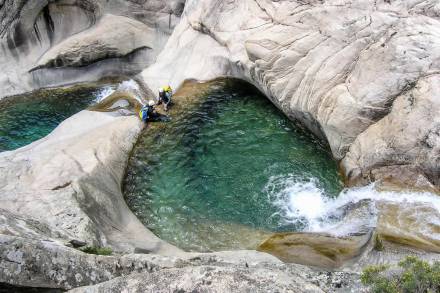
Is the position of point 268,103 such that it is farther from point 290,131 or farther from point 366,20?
point 366,20

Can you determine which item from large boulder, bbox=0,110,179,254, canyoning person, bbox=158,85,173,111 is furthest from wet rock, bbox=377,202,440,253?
canyoning person, bbox=158,85,173,111

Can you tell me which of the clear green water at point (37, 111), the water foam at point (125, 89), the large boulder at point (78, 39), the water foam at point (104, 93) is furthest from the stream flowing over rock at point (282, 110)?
the water foam at point (104, 93)

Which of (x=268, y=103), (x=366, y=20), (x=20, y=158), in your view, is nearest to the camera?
(x=20, y=158)

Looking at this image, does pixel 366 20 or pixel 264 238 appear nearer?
pixel 264 238

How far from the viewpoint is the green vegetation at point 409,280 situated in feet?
24.5

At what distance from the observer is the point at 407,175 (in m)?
15.0

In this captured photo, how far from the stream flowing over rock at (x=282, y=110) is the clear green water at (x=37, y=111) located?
1518 mm

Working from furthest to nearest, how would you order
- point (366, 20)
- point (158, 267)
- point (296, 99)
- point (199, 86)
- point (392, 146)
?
point (199, 86)
point (296, 99)
point (366, 20)
point (392, 146)
point (158, 267)

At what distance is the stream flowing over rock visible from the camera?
783cm

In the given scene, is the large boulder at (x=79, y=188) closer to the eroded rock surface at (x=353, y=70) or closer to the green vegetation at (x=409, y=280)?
the green vegetation at (x=409, y=280)

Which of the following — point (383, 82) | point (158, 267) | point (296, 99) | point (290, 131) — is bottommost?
point (290, 131)

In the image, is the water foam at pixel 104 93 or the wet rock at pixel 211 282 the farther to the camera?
the water foam at pixel 104 93

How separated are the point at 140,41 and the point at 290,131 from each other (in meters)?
13.8

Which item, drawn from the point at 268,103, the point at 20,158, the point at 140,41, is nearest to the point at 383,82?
the point at 268,103
